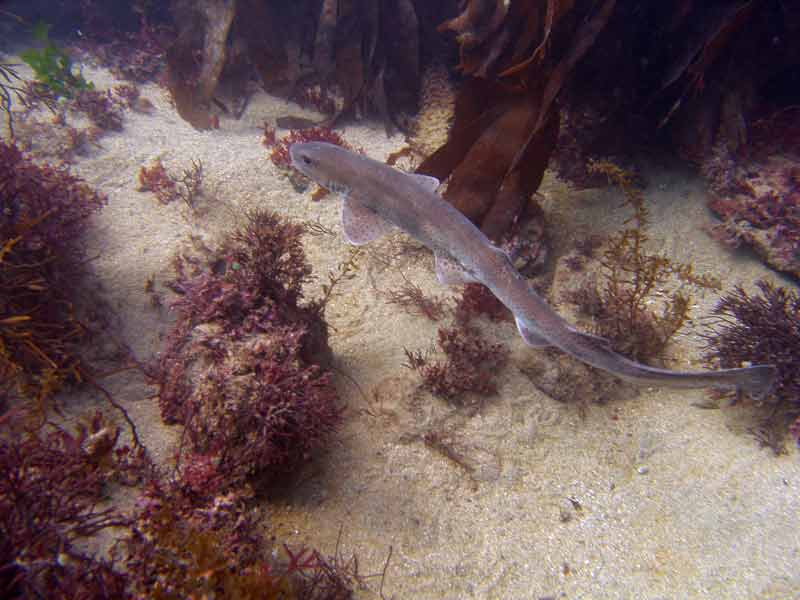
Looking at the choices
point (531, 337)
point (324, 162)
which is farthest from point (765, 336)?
point (324, 162)

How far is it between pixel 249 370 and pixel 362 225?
83.2 inches

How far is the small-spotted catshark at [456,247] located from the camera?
333cm

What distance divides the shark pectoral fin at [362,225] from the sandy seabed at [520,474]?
1455 millimetres

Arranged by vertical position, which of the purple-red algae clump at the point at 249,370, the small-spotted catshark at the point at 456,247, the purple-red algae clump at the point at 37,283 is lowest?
the purple-red algae clump at the point at 37,283

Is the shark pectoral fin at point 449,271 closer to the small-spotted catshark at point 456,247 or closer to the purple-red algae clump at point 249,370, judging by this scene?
the small-spotted catshark at point 456,247

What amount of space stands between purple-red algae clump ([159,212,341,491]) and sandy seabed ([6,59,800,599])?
485mm

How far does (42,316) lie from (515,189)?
5847 mm

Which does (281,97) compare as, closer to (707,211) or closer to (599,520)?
(707,211)

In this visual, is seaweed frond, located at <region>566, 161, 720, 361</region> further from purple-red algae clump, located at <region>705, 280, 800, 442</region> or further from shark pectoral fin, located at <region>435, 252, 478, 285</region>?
shark pectoral fin, located at <region>435, 252, 478, 285</region>

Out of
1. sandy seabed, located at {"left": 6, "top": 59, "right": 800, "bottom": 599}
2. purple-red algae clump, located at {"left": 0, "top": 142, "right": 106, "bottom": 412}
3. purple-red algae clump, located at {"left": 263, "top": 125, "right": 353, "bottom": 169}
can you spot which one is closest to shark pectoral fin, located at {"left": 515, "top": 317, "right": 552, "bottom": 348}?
sandy seabed, located at {"left": 6, "top": 59, "right": 800, "bottom": 599}

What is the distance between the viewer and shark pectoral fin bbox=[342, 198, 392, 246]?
466 cm

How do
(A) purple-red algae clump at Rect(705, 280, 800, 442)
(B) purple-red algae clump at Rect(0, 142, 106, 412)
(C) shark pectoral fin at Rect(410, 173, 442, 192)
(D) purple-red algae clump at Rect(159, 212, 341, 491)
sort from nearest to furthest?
1. (D) purple-red algae clump at Rect(159, 212, 341, 491)
2. (B) purple-red algae clump at Rect(0, 142, 106, 412)
3. (A) purple-red algae clump at Rect(705, 280, 800, 442)
4. (C) shark pectoral fin at Rect(410, 173, 442, 192)

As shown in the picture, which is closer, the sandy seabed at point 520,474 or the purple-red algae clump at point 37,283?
the sandy seabed at point 520,474

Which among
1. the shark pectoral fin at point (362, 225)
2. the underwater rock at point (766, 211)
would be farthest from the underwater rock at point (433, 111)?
the underwater rock at point (766, 211)
